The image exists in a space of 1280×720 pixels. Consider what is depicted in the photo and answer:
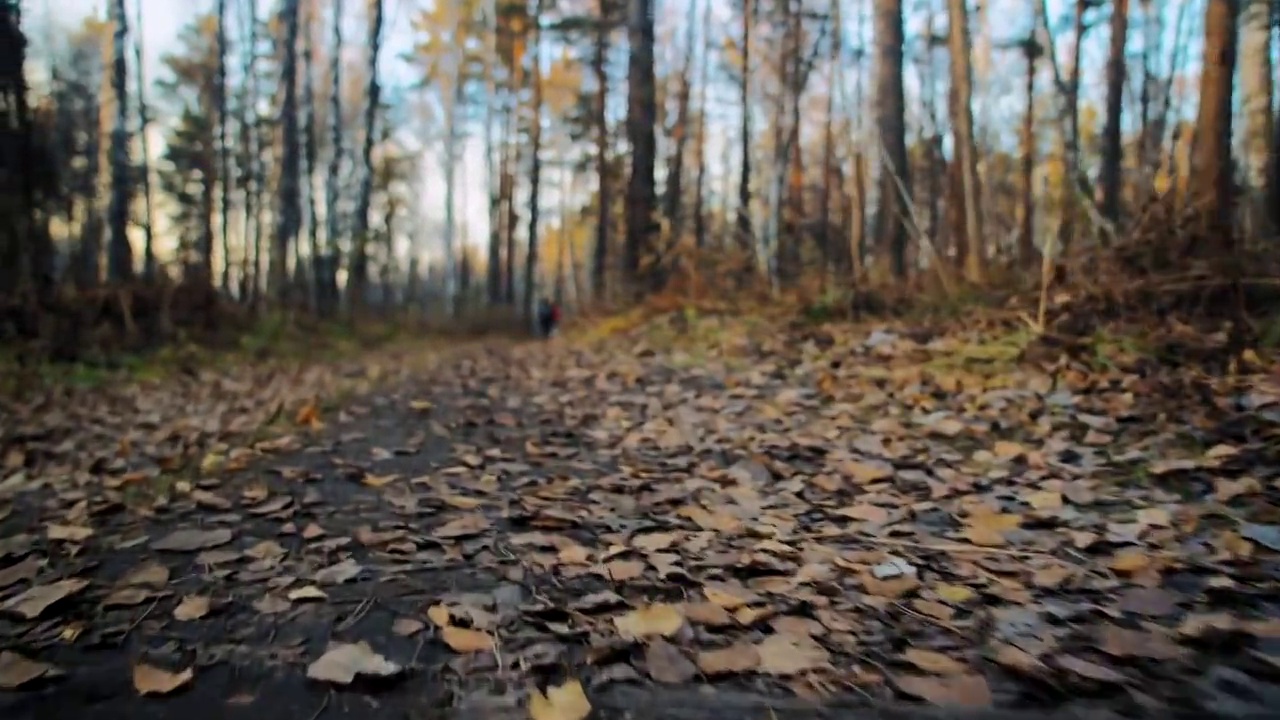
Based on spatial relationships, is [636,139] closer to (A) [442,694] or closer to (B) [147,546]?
(B) [147,546]

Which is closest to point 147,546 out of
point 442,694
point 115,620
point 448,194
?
point 115,620

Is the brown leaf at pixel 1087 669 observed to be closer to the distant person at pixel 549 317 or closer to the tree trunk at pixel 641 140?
the tree trunk at pixel 641 140

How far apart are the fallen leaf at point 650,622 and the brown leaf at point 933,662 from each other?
65cm

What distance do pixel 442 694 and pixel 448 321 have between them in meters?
26.3

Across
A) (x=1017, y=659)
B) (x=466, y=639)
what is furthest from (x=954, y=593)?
(x=466, y=639)

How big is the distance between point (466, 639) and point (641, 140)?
11.7m

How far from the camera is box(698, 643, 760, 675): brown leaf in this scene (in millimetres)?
2172

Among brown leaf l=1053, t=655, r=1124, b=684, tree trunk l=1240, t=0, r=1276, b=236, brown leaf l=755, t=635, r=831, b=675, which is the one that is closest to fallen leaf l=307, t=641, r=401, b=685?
brown leaf l=755, t=635, r=831, b=675

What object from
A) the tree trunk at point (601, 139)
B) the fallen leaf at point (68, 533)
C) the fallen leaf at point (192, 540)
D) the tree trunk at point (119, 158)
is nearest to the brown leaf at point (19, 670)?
the fallen leaf at point (192, 540)

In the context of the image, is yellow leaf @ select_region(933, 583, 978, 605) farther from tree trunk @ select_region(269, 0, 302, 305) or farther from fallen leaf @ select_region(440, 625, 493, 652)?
tree trunk @ select_region(269, 0, 302, 305)

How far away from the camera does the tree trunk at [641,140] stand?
13.2 meters

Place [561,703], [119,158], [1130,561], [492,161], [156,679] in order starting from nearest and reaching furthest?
[561,703]
[156,679]
[1130,561]
[119,158]
[492,161]

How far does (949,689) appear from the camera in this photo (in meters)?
2.05

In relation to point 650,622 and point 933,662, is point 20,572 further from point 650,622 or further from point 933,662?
point 933,662
